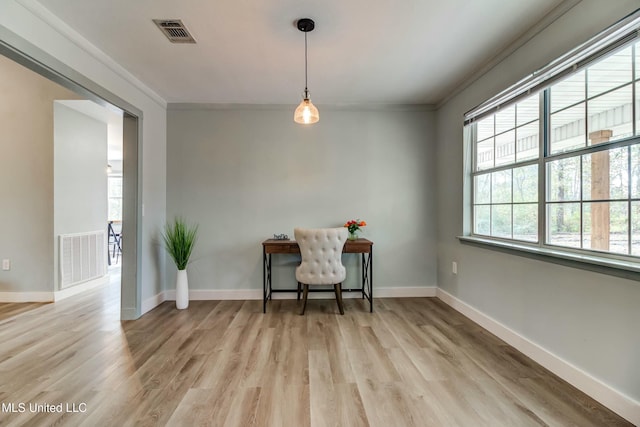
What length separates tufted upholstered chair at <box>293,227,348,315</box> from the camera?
118 inches

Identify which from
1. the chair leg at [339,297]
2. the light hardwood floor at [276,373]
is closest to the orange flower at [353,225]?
the chair leg at [339,297]

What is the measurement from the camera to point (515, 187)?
97.2 inches

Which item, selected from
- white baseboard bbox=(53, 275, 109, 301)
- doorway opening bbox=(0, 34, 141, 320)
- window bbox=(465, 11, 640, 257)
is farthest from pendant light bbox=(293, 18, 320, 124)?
white baseboard bbox=(53, 275, 109, 301)

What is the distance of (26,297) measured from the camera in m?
3.47

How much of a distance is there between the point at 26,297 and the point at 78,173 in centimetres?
161

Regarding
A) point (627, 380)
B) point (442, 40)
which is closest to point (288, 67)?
point (442, 40)

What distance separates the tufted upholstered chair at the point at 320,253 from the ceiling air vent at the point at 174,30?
73.7 inches

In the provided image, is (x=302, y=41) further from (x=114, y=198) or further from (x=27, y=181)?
(x=114, y=198)

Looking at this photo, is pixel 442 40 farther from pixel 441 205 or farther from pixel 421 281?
pixel 421 281

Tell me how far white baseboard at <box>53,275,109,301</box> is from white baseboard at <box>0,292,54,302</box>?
0.07 m

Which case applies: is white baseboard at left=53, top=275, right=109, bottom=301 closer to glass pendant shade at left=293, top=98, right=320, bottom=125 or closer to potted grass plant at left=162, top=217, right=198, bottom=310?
potted grass plant at left=162, top=217, right=198, bottom=310

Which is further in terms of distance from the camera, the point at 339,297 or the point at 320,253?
the point at 339,297

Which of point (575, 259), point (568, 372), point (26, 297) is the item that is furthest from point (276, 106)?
point (26, 297)

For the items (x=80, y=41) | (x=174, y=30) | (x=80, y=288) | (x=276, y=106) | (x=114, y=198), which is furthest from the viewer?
(x=114, y=198)
